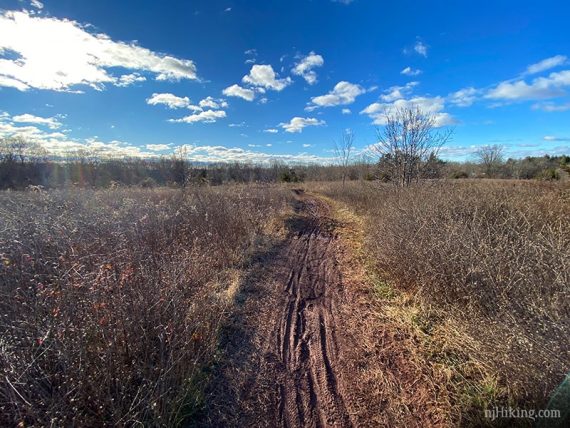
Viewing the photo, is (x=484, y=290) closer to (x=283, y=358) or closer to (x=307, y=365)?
(x=307, y=365)

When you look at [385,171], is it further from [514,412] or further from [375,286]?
[514,412]

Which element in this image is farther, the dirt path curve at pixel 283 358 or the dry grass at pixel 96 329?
the dirt path curve at pixel 283 358

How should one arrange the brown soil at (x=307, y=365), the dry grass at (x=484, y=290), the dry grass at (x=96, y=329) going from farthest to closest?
the brown soil at (x=307, y=365) < the dry grass at (x=484, y=290) < the dry grass at (x=96, y=329)

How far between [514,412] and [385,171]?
11.8m

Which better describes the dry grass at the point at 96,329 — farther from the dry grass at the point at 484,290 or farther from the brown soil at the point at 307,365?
the dry grass at the point at 484,290

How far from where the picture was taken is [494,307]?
9.93 ft

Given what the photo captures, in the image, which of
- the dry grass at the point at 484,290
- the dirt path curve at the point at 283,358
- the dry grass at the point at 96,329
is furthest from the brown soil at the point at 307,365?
the dry grass at the point at 484,290

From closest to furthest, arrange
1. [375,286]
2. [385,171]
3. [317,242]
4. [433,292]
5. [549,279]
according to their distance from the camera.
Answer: [549,279], [433,292], [375,286], [317,242], [385,171]

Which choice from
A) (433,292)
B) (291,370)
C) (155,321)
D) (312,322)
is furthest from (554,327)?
(155,321)

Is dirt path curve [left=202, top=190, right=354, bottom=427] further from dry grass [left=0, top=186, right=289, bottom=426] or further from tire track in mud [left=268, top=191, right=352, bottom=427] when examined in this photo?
dry grass [left=0, top=186, right=289, bottom=426]

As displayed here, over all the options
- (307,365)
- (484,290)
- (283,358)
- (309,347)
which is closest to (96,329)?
(283,358)

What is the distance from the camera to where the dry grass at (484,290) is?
7.20ft

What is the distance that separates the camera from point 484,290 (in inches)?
126

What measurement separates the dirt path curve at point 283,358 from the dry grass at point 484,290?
3.60ft
